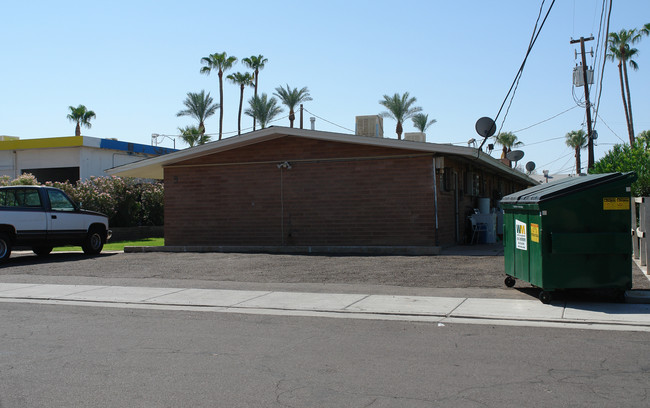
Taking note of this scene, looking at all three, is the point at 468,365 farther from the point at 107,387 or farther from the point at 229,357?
the point at 107,387

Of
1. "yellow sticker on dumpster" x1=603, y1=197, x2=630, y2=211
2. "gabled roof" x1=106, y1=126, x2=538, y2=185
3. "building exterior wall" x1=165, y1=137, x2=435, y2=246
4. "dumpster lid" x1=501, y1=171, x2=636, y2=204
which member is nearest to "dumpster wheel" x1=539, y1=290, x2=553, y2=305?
"dumpster lid" x1=501, y1=171, x2=636, y2=204

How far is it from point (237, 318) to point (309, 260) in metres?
6.37

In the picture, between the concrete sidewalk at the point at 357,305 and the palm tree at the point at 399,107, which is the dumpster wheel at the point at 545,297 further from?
the palm tree at the point at 399,107

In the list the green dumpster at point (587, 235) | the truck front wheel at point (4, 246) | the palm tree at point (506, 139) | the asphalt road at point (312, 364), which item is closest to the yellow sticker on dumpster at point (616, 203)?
the green dumpster at point (587, 235)

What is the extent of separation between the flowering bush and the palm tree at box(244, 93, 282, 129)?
19.5 metres

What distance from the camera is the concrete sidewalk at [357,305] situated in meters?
8.09

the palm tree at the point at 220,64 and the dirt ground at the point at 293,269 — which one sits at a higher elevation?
the palm tree at the point at 220,64

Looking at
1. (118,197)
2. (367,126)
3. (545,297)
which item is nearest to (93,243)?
(367,126)

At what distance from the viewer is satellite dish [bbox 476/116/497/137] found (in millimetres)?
17406

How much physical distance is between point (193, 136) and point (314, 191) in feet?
94.7

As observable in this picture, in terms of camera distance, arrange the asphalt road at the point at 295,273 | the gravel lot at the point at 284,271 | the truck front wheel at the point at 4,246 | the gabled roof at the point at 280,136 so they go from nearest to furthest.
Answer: the asphalt road at the point at 295,273, the gravel lot at the point at 284,271, the truck front wheel at the point at 4,246, the gabled roof at the point at 280,136

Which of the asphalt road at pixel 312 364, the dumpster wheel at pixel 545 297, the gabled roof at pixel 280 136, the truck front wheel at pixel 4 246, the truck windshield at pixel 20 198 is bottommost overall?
the asphalt road at pixel 312 364

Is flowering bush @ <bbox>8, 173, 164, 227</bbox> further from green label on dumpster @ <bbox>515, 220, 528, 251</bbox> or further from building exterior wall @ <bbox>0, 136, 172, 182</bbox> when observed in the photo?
green label on dumpster @ <bbox>515, 220, 528, 251</bbox>

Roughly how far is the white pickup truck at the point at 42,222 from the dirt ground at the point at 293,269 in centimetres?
62
